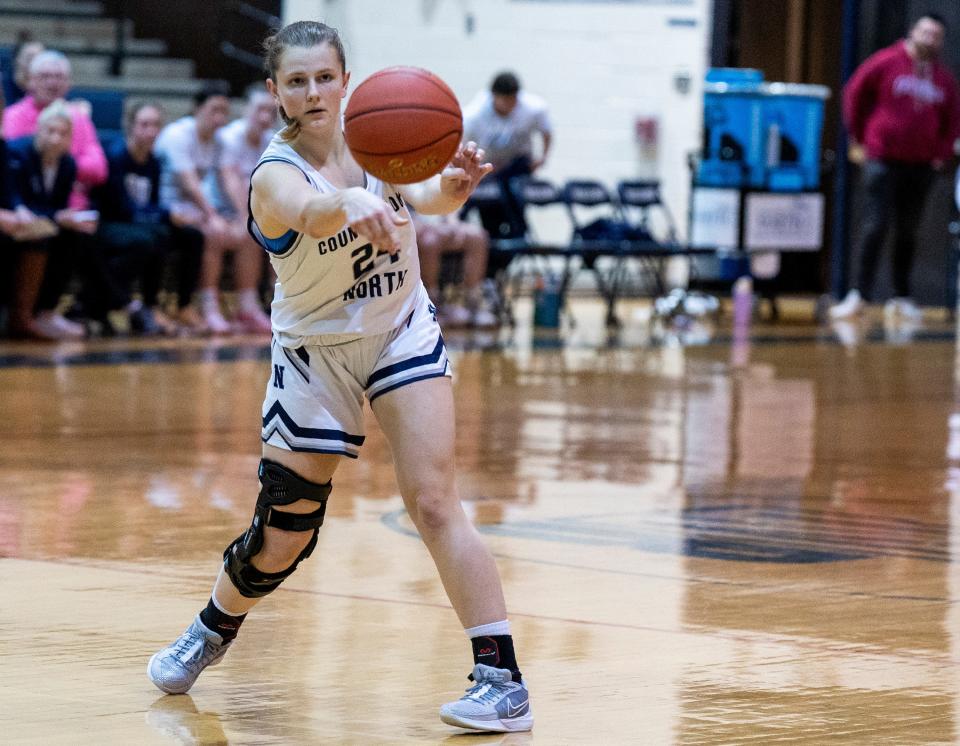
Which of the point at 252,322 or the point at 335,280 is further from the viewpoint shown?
the point at 252,322

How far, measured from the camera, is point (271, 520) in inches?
159

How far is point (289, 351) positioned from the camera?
4.12 meters

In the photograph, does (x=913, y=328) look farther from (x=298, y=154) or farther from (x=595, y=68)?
(x=298, y=154)

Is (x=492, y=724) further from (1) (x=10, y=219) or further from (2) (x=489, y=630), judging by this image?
(1) (x=10, y=219)

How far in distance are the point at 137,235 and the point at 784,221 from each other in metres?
6.54

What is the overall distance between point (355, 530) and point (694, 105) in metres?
14.8

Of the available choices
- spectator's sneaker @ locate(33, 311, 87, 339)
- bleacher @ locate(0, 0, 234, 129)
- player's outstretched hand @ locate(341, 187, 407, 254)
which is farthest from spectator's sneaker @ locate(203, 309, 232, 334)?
player's outstretched hand @ locate(341, 187, 407, 254)

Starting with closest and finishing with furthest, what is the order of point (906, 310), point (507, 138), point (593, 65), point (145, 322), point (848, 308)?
point (145, 322) < point (507, 138) < point (906, 310) < point (848, 308) < point (593, 65)

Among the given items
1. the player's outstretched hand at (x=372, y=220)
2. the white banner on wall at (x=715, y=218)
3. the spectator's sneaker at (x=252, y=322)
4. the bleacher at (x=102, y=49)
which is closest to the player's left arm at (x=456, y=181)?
the player's outstretched hand at (x=372, y=220)

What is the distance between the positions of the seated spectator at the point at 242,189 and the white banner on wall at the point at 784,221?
197 inches

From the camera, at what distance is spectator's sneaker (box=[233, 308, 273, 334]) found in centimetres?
1375

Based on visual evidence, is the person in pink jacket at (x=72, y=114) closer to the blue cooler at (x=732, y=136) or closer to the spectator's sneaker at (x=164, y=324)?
the spectator's sneaker at (x=164, y=324)

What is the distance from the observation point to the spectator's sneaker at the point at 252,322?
13.8m

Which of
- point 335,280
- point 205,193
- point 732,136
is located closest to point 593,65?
point 732,136
